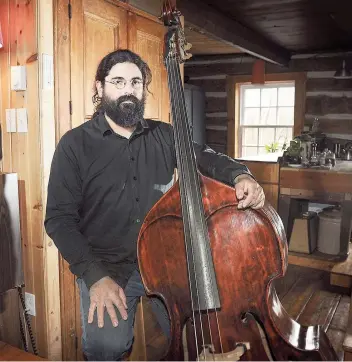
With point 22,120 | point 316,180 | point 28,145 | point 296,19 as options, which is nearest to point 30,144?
point 28,145

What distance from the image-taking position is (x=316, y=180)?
3.28 m

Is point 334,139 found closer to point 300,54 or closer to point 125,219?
point 300,54

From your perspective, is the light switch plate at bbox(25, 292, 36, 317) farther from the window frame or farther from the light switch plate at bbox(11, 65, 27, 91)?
the window frame

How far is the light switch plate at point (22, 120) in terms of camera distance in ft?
6.31

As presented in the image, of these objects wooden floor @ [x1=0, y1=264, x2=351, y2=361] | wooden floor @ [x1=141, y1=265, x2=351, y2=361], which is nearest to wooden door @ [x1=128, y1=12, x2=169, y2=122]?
wooden floor @ [x1=0, y1=264, x2=351, y2=361]

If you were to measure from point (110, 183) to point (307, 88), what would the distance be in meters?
4.43

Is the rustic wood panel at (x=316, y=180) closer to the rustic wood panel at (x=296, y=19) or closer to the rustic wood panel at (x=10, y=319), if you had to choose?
Result: the rustic wood panel at (x=296, y=19)

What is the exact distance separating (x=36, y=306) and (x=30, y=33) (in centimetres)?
130

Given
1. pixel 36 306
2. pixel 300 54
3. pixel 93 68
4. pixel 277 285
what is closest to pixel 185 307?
pixel 36 306

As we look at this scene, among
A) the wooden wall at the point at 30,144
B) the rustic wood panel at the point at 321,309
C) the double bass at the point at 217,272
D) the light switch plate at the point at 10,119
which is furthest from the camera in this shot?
the rustic wood panel at the point at 321,309

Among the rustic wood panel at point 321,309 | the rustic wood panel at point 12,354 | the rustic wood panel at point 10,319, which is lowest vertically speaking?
the rustic wood panel at point 321,309

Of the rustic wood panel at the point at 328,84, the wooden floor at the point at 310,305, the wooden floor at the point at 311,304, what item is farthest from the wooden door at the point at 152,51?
the rustic wood panel at the point at 328,84

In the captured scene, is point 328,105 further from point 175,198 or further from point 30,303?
point 175,198

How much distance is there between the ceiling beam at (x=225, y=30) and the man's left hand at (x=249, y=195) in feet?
6.72
